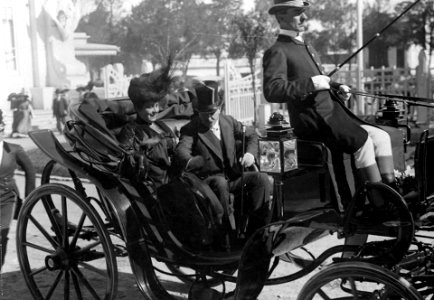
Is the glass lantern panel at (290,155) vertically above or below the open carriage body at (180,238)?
above

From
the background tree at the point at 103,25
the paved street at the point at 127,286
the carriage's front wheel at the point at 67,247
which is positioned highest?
the background tree at the point at 103,25

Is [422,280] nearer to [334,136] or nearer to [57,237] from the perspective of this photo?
[334,136]

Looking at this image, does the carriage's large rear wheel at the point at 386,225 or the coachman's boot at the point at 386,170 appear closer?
the carriage's large rear wheel at the point at 386,225

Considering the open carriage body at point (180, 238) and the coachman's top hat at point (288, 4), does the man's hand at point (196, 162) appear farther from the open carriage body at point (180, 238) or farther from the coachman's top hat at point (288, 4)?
the coachman's top hat at point (288, 4)

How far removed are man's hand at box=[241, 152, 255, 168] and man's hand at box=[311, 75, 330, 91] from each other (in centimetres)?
55

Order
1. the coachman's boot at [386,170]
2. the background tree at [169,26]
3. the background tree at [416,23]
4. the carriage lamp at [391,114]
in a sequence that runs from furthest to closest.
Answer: the background tree at [416,23] → the background tree at [169,26] → the carriage lamp at [391,114] → the coachman's boot at [386,170]

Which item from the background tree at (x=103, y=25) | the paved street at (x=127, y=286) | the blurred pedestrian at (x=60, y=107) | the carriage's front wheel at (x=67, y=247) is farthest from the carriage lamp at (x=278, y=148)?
the blurred pedestrian at (x=60, y=107)

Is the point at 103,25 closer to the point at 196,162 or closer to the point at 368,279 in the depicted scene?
the point at 196,162

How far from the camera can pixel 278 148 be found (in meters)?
3.02

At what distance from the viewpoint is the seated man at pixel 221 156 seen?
338 cm

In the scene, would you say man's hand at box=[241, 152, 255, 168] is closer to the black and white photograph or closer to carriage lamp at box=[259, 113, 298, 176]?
the black and white photograph

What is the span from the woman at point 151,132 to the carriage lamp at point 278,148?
0.88 m

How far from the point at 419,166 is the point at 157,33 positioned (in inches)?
112

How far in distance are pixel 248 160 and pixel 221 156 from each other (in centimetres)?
20
